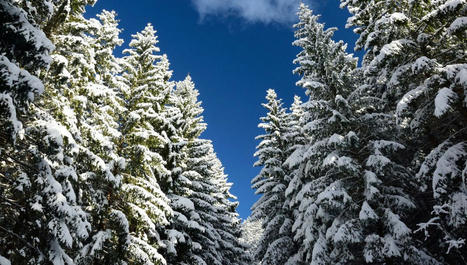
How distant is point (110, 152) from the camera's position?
12.3 meters

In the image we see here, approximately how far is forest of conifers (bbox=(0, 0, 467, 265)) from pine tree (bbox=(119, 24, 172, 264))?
0.26 ft

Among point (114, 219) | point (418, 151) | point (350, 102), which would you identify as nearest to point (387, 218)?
point (418, 151)

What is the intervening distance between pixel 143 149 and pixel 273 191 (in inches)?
376

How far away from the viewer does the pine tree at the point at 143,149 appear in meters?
13.0

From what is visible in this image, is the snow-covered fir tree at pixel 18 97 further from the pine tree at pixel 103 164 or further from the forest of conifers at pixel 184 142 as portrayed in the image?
the pine tree at pixel 103 164

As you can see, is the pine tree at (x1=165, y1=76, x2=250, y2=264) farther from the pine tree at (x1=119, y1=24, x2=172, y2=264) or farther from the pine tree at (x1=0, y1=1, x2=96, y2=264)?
the pine tree at (x1=0, y1=1, x2=96, y2=264)

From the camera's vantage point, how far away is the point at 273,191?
20000mm

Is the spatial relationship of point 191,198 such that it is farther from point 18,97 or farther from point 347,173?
point 18,97

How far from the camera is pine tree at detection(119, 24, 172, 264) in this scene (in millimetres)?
13008

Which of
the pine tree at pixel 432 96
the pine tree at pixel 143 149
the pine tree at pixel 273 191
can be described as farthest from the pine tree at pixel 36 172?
the pine tree at pixel 273 191

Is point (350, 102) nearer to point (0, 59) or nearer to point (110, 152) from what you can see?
point (110, 152)

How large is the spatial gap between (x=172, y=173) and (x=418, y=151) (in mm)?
11809

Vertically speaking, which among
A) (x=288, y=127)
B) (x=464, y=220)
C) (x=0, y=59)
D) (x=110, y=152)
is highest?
(x=288, y=127)

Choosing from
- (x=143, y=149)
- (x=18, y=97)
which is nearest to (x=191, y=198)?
(x=143, y=149)
